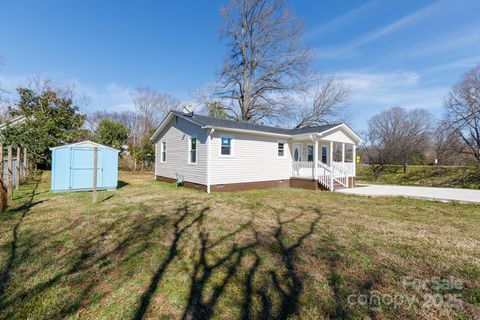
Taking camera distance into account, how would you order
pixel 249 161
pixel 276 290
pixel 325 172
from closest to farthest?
pixel 276 290 → pixel 249 161 → pixel 325 172

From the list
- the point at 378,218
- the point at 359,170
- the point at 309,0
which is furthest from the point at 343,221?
the point at 359,170

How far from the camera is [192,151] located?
1068cm

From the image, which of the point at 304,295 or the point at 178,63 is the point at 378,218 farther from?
the point at 178,63

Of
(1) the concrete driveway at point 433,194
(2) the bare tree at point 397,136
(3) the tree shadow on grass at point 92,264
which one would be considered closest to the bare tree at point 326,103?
(2) the bare tree at point 397,136

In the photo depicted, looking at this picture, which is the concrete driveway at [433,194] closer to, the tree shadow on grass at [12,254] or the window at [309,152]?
the window at [309,152]

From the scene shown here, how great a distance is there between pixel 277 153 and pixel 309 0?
1306cm

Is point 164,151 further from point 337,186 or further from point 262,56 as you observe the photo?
point 262,56

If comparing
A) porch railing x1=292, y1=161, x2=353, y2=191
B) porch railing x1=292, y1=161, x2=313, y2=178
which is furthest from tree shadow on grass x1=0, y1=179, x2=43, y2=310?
porch railing x1=292, y1=161, x2=313, y2=178

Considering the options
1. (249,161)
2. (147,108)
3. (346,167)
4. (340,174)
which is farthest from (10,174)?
(147,108)

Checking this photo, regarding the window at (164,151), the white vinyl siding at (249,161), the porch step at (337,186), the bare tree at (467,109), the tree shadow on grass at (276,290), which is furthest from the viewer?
the bare tree at (467,109)

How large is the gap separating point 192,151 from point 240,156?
237 cm

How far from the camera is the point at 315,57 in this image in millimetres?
20953

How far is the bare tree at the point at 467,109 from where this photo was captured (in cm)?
1619

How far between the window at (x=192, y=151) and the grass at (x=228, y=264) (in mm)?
4973
